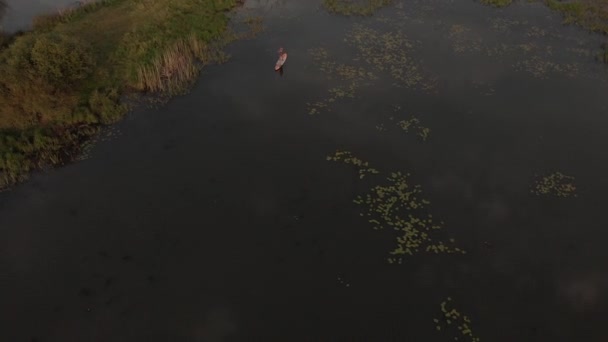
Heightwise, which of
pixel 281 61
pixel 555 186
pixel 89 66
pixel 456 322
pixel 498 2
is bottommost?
pixel 555 186

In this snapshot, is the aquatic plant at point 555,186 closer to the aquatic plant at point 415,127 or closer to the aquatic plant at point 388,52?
the aquatic plant at point 415,127

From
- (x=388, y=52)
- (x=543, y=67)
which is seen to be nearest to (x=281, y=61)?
(x=388, y=52)

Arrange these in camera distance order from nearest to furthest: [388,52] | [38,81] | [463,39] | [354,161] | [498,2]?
[354,161], [38,81], [388,52], [463,39], [498,2]

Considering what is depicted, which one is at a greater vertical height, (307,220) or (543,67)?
(307,220)

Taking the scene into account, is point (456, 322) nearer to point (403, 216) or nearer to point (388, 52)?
point (403, 216)

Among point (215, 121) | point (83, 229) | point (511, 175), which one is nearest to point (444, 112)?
point (511, 175)

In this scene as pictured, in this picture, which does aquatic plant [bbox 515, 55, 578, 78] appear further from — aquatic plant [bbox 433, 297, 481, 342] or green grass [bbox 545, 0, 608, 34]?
aquatic plant [bbox 433, 297, 481, 342]

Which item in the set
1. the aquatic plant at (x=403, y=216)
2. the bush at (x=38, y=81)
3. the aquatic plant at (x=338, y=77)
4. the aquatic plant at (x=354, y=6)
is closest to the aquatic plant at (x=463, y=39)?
the aquatic plant at (x=354, y=6)
